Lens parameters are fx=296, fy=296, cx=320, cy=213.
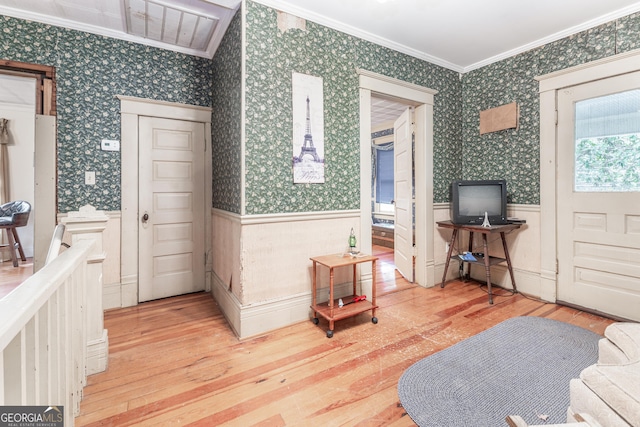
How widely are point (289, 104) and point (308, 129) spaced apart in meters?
0.27

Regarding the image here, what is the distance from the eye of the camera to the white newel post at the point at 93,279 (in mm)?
1819

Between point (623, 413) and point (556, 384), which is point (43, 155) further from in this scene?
point (556, 384)

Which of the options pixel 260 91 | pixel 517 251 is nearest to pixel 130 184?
pixel 260 91

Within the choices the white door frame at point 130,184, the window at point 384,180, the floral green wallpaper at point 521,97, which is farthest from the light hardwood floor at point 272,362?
the window at point 384,180

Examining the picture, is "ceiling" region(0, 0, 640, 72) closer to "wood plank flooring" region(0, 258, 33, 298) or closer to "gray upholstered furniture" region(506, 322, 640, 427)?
"gray upholstered furniture" region(506, 322, 640, 427)

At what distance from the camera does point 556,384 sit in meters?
1.74

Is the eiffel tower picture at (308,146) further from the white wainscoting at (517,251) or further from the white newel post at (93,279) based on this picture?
the white wainscoting at (517,251)

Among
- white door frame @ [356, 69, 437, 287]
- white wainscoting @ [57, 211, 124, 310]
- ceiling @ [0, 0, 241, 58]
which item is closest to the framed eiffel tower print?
ceiling @ [0, 0, 241, 58]

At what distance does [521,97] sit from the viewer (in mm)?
3318

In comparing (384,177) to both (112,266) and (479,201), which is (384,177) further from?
(112,266)

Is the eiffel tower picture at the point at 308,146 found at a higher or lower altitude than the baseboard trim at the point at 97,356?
higher

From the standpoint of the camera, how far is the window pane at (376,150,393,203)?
666cm

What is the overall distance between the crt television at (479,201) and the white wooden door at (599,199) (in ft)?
1.67

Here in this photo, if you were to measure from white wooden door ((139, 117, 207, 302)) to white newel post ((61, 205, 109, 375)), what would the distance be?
130 centimetres
